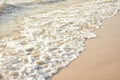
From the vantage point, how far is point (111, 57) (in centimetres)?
555

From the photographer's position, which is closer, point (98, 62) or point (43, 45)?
point (98, 62)

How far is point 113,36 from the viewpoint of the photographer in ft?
22.6

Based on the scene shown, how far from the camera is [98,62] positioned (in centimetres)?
539

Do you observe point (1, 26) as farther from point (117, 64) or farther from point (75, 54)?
point (117, 64)

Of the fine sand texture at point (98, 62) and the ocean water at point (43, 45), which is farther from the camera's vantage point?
the ocean water at point (43, 45)

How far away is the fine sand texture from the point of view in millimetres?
4840

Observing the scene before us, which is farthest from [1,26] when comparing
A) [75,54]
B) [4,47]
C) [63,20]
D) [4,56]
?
[75,54]

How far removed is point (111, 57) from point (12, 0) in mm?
15218

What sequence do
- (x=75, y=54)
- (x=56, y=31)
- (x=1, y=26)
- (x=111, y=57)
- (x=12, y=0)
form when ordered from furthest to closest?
(x=12, y=0), (x=1, y=26), (x=56, y=31), (x=75, y=54), (x=111, y=57)

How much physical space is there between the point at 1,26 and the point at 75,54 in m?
4.61

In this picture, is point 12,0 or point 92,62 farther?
point 12,0

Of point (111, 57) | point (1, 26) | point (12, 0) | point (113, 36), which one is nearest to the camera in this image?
point (111, 57)

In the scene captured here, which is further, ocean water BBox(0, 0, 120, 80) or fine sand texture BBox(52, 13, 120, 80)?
ocean water BBox(0, 0, 120, 80)

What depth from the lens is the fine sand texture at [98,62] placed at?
484cm
